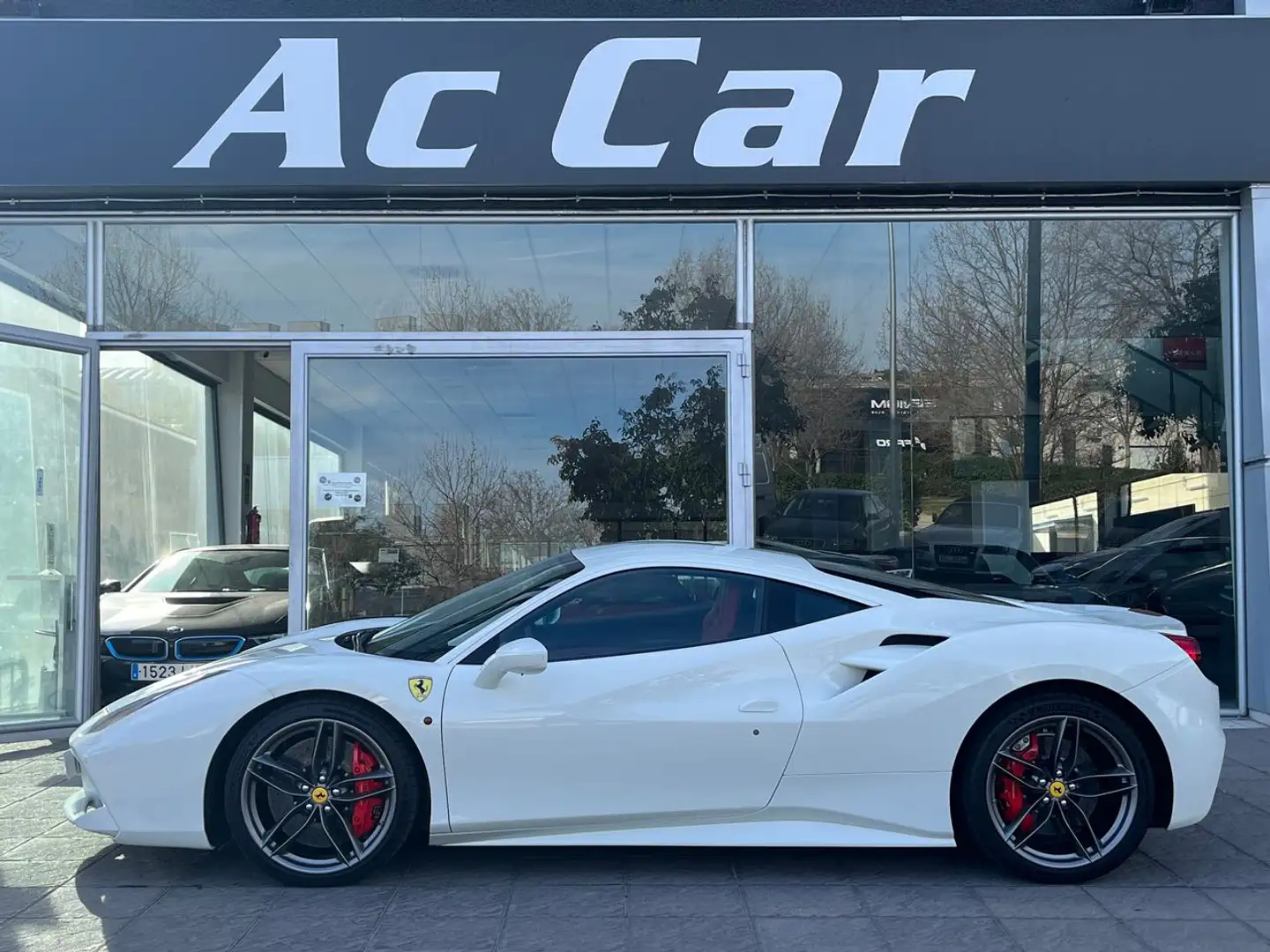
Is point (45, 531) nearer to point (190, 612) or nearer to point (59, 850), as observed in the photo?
point (190, 612)

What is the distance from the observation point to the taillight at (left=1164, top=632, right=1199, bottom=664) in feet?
14.9

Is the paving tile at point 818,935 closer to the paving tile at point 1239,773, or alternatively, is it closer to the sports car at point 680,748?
the sports car at point 680,748

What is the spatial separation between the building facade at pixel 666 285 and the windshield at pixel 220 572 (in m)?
0.62

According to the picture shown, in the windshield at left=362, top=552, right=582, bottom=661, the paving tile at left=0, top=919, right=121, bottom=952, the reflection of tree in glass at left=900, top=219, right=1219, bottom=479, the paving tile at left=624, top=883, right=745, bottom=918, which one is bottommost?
the paving tile at left=624, top=883, right=745, bottom=918

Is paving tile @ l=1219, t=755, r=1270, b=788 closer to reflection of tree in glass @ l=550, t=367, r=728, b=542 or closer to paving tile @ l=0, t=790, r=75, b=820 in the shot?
reflection of tree in glass @ l=550, t=367, r=728, b=542

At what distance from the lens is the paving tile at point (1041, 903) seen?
13.5ft

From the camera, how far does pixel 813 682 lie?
4.42m

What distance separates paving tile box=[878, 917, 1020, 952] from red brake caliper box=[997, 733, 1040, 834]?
1.61 ft

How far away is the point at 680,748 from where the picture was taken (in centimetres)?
430

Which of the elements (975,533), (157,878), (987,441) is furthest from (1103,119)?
(157,878)

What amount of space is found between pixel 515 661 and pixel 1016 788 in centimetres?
203

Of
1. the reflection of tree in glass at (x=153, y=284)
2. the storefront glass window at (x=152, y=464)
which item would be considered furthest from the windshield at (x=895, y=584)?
the storefront glass window at (x=152, y=464)

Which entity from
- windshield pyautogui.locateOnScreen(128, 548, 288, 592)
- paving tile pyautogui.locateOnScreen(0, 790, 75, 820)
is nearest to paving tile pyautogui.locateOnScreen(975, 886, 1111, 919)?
paving tile pyautogui.locateOnScreen(0, 790, 75, 820)

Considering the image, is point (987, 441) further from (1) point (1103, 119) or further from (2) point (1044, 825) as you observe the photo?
(2) point (1044, 825)
